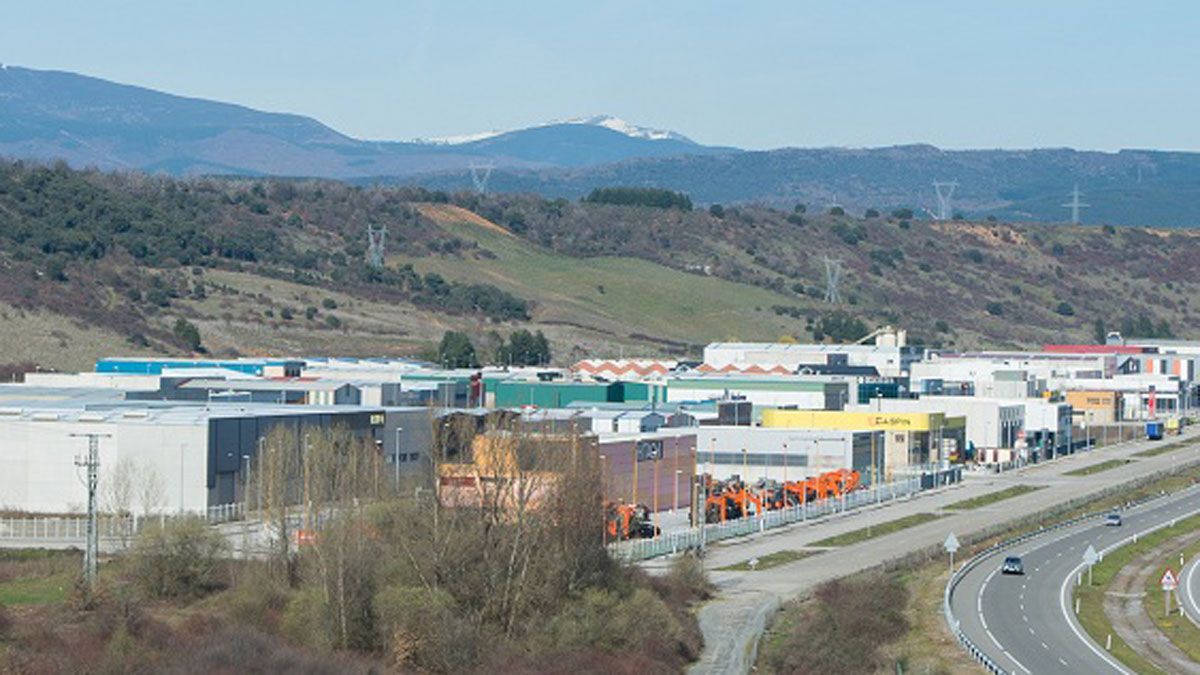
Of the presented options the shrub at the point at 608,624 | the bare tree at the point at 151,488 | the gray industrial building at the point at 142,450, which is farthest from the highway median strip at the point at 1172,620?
the bare tree at the point at 151,488

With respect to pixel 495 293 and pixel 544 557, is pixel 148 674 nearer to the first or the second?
pixel 544 557

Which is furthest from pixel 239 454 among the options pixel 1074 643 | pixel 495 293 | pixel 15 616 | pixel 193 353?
pixel 495 293

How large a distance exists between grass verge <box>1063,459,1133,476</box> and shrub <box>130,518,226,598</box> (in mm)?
58627

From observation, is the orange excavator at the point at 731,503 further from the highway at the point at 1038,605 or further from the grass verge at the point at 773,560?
the highway at the point at 1038,605

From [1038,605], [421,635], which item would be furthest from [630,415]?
[421,635]

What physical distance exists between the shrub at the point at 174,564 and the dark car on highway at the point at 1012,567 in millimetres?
22544

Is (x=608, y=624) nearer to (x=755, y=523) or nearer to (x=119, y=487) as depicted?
(x=119, y=487)

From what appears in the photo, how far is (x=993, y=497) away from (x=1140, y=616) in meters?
32.5

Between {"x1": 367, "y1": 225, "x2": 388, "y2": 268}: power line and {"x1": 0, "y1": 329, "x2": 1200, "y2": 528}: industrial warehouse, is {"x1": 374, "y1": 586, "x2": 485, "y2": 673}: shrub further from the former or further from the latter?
{"x1": 367, "y1": 225, "x2": 388, "y2": 268}: power line

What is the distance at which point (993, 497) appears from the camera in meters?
88.2

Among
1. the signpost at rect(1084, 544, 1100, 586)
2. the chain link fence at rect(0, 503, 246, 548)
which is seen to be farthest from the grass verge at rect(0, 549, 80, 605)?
the signpost at rect(1084, 544, 1100, 586)

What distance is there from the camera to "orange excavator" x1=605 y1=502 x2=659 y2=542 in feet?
212

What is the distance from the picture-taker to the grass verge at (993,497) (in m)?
84.4

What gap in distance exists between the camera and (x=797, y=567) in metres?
62.9
